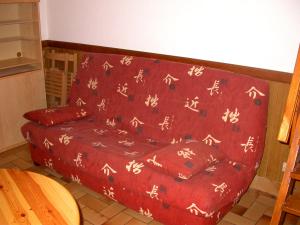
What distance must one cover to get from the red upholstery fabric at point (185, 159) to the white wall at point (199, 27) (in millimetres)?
765

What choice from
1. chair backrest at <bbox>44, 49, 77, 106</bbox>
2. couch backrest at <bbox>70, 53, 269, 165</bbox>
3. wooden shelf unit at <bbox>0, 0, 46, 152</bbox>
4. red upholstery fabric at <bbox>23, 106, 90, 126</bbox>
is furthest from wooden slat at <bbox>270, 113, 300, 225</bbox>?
wooden shelf unit at <bbox>0, 0, 46, 152</bbox>

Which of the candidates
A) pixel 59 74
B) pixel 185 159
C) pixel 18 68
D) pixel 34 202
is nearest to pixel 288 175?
pixel 185 159

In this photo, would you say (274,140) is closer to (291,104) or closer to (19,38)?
(291,104)

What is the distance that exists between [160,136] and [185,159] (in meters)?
0.56

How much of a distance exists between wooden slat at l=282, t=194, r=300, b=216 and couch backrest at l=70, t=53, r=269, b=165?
0.39 meters

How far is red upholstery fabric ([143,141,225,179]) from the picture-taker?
183 centimetres

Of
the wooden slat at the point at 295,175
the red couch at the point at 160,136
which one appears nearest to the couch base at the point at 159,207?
the red couch at the point at 160,136

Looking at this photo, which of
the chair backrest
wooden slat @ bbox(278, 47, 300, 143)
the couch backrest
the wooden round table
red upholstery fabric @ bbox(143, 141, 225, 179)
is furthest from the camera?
the chair backrest

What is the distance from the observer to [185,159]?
6.12ft

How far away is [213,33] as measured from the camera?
7.83ft

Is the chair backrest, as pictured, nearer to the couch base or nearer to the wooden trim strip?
the wooden trim strip

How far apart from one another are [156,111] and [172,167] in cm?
69

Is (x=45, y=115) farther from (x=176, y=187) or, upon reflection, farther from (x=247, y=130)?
(x=247, y=130)

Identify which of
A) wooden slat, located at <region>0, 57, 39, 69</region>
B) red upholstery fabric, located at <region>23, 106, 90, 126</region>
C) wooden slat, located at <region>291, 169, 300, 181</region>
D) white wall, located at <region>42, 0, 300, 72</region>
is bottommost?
red upholstery fabric, located at <region>23, 106, 90, 126</region>
